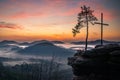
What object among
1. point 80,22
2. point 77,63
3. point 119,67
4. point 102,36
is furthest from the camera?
point 80,22

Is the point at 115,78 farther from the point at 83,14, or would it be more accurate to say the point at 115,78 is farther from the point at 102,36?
the point at 83,14

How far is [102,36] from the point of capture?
81.1 meters

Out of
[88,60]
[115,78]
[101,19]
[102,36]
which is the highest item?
[101,19]

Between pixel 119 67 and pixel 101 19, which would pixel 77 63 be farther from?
pixel 101 19

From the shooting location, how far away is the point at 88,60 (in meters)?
70.4

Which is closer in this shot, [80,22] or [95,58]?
[95,58]

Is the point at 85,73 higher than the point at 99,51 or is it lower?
lower

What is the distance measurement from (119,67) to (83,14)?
2684 centimetres

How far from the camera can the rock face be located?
67.4 meters

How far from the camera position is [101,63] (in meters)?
69.7

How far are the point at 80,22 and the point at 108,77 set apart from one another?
967 inches

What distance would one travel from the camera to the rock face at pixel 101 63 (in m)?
67.4

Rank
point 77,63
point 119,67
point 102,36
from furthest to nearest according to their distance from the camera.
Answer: point 102,36 → point 77,63 → point 119,67

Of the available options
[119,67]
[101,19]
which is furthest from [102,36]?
[119,67]
